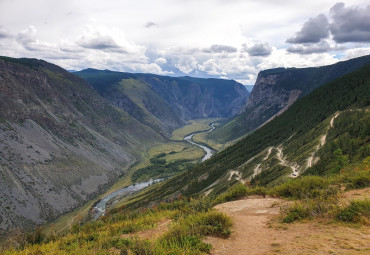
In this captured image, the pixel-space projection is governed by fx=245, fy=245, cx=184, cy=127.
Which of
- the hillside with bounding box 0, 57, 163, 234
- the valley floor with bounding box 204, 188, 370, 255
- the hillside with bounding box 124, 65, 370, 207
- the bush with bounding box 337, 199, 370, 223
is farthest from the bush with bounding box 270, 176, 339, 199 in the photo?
the hillside with bounding box 0, 57, 163, 234

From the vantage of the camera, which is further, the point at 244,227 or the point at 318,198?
the point at 318,198

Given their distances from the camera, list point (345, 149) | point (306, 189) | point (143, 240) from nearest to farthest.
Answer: point (143, 240) < point (306, 189) < point (345, 149)

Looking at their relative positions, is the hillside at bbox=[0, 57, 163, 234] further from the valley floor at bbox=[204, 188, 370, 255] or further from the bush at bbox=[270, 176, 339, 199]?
the valley floor at bbox=[204, 188, 370, 255]

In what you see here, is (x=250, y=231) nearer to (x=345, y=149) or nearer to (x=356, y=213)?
(x=356, y=213)

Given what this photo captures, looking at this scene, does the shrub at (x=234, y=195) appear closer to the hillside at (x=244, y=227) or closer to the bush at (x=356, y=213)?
the hillside at (x=244, y=227)

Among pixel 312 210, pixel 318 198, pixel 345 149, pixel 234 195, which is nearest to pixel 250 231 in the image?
pixel 312 210

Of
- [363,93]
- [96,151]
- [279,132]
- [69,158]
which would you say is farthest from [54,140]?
[363,93]

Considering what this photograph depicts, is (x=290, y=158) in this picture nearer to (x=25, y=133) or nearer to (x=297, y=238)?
(x=297, y=238)

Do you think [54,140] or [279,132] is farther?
[54,140]
